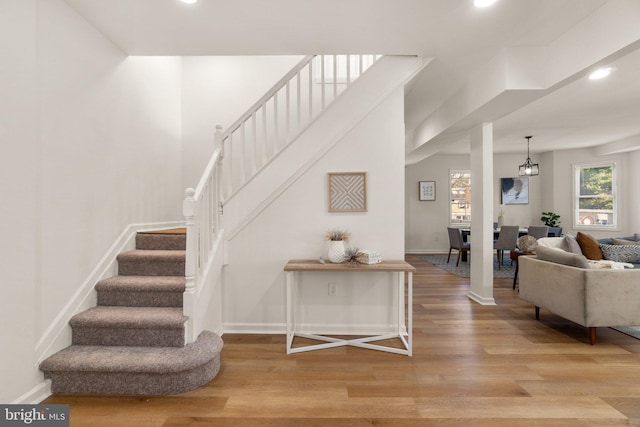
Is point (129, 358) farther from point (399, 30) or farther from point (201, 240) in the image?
point (399, 30)

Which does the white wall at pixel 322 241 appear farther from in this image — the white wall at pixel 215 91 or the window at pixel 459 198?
the window at pixel 459 198

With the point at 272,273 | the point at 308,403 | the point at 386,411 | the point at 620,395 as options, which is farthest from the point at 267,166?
the point at 620,395

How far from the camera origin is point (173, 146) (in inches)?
161

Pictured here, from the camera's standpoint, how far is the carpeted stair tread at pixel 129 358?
6.86 ft

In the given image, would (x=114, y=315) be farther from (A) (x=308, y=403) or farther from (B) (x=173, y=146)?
(B) (x=173, y=146)

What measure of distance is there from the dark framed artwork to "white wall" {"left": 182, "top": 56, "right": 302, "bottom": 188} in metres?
6.92

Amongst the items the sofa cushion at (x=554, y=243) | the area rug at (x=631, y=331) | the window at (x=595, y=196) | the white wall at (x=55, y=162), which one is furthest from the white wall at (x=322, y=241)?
the window at (x=595, y=196)

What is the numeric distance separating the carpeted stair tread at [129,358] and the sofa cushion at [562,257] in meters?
3.39

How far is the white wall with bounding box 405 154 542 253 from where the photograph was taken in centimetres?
852

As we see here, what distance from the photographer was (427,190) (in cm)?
862

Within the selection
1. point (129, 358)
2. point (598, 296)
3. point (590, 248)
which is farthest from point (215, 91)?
point (590, 248)

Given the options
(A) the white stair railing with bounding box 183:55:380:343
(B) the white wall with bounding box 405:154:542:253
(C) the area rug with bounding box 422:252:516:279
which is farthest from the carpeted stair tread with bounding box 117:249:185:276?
(B) the white wall with bounding box 405:154:542:253

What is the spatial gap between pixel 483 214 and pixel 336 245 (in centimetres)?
228

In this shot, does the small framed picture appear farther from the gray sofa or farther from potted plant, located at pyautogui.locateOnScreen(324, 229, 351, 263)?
potted plant, located at pyautogui.locateOnScreen(324, 229, 351, 263)
